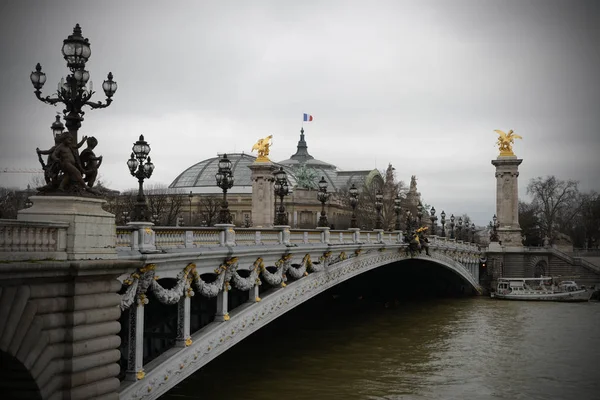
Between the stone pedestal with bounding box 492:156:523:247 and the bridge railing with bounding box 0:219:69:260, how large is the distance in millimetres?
62959

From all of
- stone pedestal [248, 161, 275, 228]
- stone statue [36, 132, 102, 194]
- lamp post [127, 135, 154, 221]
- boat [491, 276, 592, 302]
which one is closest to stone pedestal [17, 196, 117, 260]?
stone statue [36, 132, 102, 194]

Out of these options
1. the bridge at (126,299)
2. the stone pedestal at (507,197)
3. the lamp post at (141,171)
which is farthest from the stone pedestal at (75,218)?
the stone pedestal at (507,197)

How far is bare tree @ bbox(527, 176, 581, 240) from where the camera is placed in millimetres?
91625

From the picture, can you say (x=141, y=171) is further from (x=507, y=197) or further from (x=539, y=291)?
(x=507, y=197)

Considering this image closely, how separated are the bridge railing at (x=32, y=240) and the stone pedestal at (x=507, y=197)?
63.0 meters

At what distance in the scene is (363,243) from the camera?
102ft

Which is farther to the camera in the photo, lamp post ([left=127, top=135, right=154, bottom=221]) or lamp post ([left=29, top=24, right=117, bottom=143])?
lamp post ([left=127, top=135, right=154, bottom=221])

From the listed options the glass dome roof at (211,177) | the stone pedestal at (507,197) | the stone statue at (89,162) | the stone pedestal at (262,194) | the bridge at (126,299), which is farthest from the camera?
the glass dome roof at (211,177)

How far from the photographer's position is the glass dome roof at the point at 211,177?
9156 cm

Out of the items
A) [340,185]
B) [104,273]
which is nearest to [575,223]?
[340,185]

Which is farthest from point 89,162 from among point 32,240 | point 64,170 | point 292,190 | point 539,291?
point 292,190

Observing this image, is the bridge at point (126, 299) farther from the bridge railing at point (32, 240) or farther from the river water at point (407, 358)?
the river water at point (407, 358)

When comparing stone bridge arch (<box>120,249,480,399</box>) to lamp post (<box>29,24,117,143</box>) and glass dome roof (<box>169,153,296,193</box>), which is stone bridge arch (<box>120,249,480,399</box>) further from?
glass dome roof (<box>169,153,296,193</box>)

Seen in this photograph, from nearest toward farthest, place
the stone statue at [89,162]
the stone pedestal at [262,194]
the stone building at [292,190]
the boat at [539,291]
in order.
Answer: the stone statue at [89,162], the boat at [539,291], the stone pedestal at [262,194], the stone building at [292,190]
